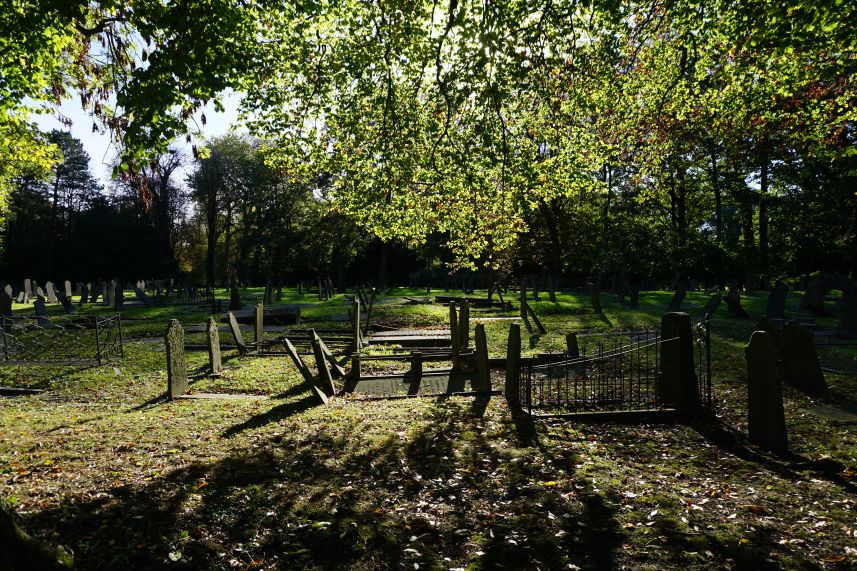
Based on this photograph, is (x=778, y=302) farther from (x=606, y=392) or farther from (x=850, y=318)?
(x=606, y=392)

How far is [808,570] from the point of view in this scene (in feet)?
14.3

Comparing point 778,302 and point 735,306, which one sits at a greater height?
point 778,302

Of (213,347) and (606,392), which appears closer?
(606,392)

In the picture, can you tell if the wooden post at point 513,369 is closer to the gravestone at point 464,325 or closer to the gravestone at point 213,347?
the gravestone at point 464,325

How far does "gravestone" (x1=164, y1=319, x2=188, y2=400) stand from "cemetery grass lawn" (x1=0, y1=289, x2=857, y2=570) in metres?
0.82

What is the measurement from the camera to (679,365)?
9234 millimetres

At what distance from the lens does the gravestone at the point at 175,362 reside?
1124cm

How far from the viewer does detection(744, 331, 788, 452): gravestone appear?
7398mm

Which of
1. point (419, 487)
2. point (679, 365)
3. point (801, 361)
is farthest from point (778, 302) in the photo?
point (419, 487)

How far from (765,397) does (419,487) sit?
527 centimetres

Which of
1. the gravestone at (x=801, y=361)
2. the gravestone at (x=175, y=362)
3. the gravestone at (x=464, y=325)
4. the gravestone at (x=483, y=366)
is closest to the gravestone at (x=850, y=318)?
the gravestone at (x=801, y=361)

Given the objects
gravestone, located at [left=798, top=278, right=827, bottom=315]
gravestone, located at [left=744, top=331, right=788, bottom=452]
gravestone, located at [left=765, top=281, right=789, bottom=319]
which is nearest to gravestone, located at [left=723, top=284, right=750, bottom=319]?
gravestone, located at [left=798, top=278, right=827, bottom=315]

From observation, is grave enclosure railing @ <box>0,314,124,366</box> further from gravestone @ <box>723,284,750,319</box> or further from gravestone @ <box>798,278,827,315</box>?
gravestone @ <box>798,278,827,315</box>

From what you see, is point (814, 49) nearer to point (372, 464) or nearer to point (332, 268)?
point (372, 464)
